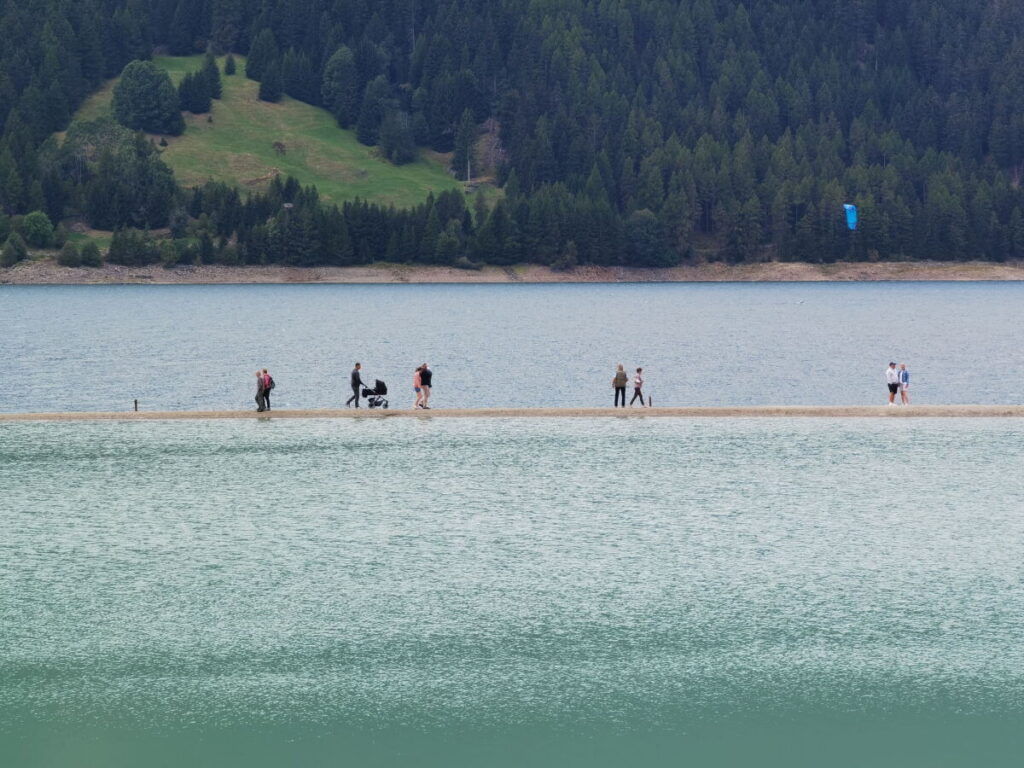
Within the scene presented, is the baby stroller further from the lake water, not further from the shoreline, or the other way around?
the lake water

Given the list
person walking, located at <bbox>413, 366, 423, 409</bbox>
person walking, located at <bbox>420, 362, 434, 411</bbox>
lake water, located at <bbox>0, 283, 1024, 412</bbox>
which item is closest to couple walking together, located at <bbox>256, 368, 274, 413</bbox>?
person walking, located at <bbox>413, 366, 423, 409</bbox>

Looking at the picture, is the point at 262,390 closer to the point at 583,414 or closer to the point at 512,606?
the point at 583,414

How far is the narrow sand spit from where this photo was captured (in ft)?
233

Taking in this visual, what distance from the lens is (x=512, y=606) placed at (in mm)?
37062

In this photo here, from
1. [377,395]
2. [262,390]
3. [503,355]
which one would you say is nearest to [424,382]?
[377,395]

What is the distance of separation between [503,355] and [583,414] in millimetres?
49699

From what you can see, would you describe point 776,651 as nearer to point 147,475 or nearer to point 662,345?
point 147,475

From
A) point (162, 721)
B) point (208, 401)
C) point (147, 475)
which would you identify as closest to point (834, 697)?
point (162, 721)

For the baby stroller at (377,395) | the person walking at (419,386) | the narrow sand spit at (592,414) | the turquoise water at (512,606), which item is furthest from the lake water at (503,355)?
the turquoise water at (512,606)

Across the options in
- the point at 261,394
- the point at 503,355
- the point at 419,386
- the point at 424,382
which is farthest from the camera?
the point at 503,355

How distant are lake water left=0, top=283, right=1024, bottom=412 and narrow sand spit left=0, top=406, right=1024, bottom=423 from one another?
10.5 metres

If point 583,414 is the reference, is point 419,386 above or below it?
above

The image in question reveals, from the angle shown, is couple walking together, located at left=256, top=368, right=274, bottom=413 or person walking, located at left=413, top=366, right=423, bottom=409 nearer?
person walking, located at left=413, top=366, right=423, bottom=409

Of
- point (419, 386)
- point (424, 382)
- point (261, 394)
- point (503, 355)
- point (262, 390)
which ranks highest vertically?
point (424, 382)
